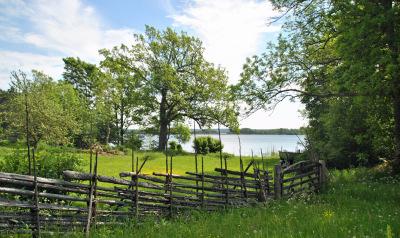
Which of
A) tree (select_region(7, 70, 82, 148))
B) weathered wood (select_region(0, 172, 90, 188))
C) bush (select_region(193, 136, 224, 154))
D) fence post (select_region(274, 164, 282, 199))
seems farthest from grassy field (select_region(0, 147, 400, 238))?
bush (select_region(193, 136, 224, 154))

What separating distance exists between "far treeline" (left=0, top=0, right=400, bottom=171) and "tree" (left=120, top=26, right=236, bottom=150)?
0.34 ft

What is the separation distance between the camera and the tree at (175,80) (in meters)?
37.2

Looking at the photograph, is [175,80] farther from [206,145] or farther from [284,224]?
[284,224]

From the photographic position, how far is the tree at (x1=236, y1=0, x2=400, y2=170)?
11.3 metres

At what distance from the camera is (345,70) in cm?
1289

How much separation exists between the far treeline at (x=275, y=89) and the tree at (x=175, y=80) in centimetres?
10

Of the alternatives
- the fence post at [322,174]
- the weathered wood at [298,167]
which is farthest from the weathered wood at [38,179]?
the fence post at [322,174]

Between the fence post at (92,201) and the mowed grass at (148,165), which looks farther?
the mowed grass at (148,165)

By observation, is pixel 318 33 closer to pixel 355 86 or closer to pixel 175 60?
pixel 355 86

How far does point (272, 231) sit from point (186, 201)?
3.25m

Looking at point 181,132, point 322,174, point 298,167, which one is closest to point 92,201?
point 298,167

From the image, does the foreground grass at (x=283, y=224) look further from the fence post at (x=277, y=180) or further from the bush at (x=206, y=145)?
the bush at (x=206, y=145)

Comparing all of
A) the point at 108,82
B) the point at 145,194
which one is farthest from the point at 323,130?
the point at 108,82

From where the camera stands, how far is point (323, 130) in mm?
25594
